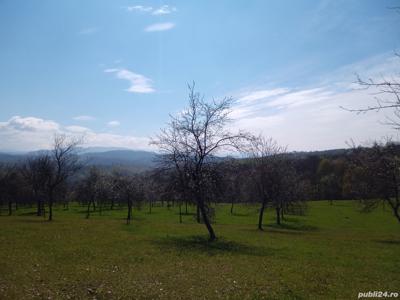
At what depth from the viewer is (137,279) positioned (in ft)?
42.8

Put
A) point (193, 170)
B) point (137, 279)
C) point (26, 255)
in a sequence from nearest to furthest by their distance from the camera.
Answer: point (137, 279)
point (26, 255)
point (193, 170)

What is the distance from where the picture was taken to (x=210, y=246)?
23.5 m

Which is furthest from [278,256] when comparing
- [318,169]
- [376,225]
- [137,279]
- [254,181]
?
[318,169]

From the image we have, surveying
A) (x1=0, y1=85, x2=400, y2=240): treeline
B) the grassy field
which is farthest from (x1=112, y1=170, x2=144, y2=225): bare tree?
the grassy field

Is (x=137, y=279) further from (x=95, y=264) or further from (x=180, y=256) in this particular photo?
(x=180, y=256)

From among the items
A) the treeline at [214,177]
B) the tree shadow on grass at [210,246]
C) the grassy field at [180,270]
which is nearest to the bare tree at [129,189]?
the treeline at [214,177]

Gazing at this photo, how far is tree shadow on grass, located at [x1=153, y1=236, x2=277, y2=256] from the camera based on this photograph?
21.5m

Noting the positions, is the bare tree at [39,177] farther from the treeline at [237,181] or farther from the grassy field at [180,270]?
the grassy field at [180,270]

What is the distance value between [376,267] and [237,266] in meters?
8.00

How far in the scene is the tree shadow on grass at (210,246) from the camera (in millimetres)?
21500

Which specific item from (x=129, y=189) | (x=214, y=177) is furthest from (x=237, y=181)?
(x=129, y=189)

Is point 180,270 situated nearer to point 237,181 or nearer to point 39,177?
point 237,181

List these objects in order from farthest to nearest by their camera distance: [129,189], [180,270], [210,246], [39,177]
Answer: [39,177]
[129,189]
[210,246]
[180,270]

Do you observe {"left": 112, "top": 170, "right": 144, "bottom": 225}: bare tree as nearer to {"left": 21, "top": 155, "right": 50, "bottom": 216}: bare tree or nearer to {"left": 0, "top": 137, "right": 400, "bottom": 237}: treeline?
{"left": 0, "top": 137, "right": 400, "bottom": 237}: treeline
